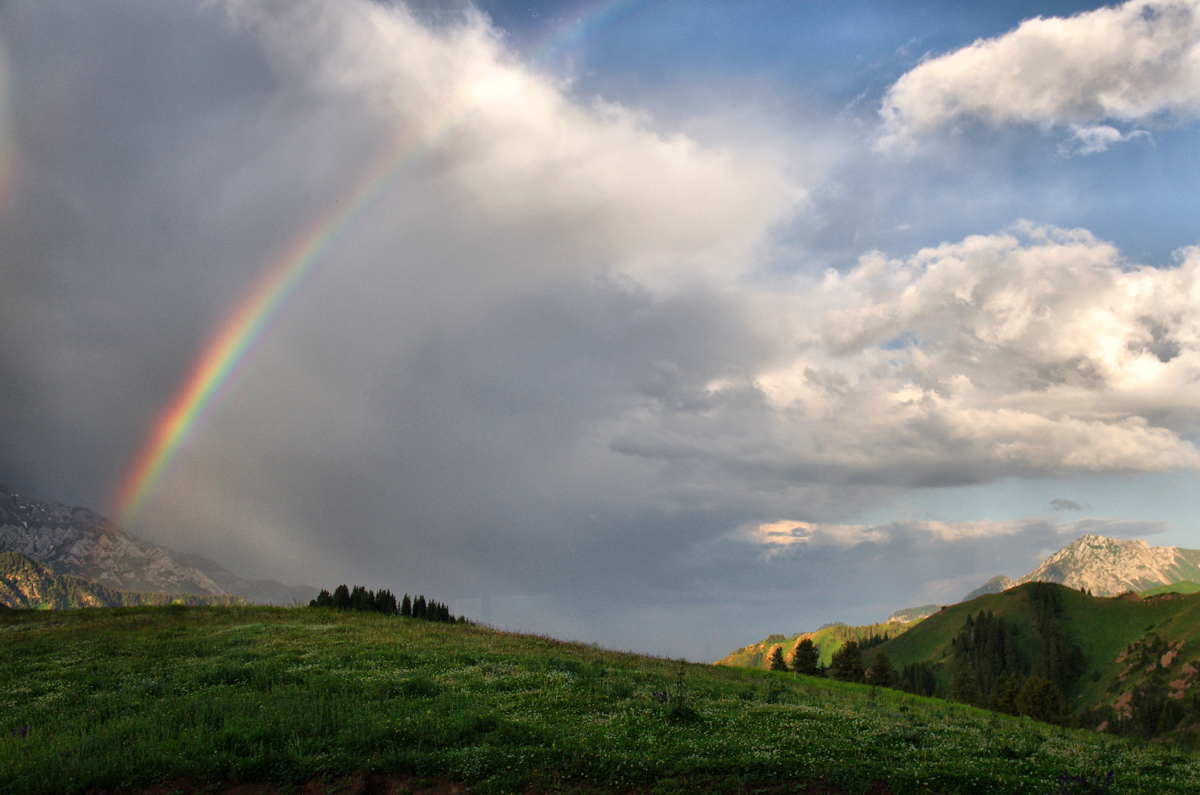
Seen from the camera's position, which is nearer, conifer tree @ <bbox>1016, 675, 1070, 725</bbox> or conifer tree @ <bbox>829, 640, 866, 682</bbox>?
conifer tree @ <bbox>1016, 675, 1070, 725</bbox>

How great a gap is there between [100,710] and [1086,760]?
29.8 meters

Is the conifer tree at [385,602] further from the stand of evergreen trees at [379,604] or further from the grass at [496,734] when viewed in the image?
the grass at [496,734]

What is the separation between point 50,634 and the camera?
44312 millimetres

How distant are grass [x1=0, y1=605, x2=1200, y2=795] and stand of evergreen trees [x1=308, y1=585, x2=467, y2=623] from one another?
3406 centimetres

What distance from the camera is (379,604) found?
219 feet

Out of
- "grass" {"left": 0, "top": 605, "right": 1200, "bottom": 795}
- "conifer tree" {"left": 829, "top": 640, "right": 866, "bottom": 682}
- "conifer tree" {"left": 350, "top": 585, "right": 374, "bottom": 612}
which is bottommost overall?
"conifer tree" {"left": 829, "top": 640, "right": 866, "bottom": 682}

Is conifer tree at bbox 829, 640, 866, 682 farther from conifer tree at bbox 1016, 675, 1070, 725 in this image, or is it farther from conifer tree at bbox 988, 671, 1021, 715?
conifer tree at bbox 1016, 675, 1070, 725

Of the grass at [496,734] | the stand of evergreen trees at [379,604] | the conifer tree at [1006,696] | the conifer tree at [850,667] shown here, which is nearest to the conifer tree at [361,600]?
the stand of evergreen trees at [379,604]

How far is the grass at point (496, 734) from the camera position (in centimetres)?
1508

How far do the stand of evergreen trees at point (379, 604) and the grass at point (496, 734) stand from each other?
3406 centimetres

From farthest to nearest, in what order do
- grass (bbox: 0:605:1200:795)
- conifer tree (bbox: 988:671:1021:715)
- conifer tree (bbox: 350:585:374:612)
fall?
conifer tree (bbox: 988:671:1021:715)
conifer tree (bbox: 350:585:374:612)
grass (bbox: 0:605:1200:795)

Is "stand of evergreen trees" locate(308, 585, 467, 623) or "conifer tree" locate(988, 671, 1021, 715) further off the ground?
"stand of evergreen trees" locate(308, 585, 467, 623)

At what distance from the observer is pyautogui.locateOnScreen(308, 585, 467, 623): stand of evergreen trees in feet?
209

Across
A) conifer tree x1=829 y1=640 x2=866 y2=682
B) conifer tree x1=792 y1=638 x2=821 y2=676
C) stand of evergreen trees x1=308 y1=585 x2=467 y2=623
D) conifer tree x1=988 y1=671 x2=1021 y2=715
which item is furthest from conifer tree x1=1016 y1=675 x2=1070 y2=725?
stand of evergreen trees x1=308 y1=585 x2=467 y2=623
